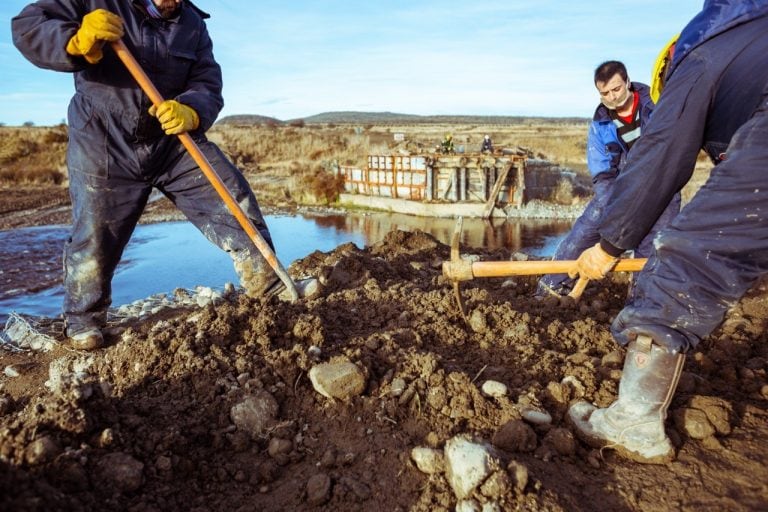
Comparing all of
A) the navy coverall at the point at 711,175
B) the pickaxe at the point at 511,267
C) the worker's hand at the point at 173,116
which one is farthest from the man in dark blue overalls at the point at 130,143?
the navy coverall at the point at 711,175

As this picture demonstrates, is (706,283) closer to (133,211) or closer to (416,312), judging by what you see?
(416,312)

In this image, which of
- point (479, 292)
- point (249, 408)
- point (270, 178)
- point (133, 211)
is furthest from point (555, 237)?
point (270, 178)

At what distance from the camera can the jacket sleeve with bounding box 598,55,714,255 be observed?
202 centimetres

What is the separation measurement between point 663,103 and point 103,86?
136 inches

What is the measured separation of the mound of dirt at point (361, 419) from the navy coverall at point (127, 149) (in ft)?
2.53

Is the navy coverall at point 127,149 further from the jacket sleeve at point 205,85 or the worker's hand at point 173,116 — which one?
the worker's hand at point 173,116

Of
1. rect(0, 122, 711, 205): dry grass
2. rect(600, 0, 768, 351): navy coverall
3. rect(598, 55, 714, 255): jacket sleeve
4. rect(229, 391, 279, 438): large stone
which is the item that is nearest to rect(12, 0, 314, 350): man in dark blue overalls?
rect(229, 391, 279, 438): large stone

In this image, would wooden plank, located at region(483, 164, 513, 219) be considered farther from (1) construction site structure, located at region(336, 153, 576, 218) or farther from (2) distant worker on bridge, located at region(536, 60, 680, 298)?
(2) distant worker on bridge, located at region(536, 60, 680, 298)

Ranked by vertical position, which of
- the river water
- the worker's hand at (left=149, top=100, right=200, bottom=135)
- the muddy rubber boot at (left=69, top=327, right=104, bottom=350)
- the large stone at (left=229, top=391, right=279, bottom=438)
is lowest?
the river water

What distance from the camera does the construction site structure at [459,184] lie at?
17281 millimetres

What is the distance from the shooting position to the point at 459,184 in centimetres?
1762

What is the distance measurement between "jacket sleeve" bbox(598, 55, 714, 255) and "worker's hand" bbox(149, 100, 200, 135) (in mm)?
2708

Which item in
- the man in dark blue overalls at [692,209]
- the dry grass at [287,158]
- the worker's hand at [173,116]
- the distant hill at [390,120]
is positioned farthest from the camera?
the distant hill at [390,120]

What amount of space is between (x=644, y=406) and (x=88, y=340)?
359 centimetres
